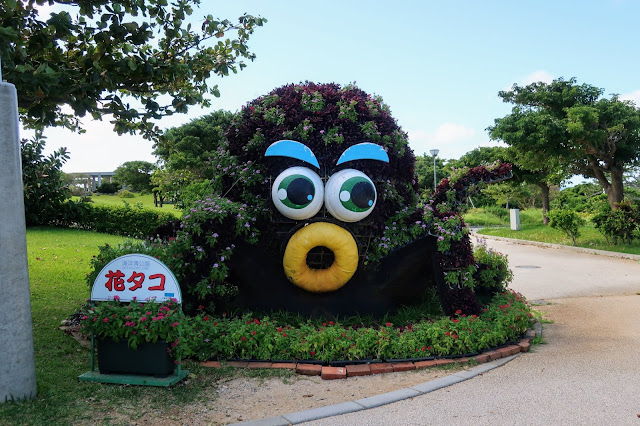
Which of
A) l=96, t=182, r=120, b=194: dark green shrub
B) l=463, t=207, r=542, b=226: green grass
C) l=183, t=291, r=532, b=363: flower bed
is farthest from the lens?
l=96, t=182, r=120, b=194: dark green shrub

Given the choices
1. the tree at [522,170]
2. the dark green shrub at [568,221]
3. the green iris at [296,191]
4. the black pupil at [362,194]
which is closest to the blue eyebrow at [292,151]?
the green iris at [296,191]

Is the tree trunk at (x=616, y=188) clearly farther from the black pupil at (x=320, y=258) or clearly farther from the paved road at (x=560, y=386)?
the black pupil at (x=320, y=258)

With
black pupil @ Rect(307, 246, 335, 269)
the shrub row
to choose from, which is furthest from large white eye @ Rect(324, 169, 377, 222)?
the shrub row

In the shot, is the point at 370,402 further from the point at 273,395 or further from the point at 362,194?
the point at 362,194

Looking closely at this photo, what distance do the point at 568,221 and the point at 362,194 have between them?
48.4 feet

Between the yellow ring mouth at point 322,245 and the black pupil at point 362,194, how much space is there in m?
0.39

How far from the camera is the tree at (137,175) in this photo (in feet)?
136

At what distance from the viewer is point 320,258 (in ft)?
19.2

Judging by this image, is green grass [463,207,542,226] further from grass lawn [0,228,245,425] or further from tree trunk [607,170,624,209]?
grass lawn [0,228,245,425]

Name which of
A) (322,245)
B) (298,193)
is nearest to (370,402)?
(322,245)

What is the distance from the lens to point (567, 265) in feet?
44.3

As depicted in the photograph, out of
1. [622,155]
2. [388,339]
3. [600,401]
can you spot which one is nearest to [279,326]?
[388,339]

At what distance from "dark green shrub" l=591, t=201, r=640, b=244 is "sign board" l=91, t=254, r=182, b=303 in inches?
629

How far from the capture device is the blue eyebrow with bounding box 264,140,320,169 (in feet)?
18.6
